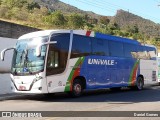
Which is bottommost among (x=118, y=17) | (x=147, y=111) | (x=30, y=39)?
(x=147, y=111)

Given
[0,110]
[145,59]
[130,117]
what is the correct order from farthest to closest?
[145,59]
[0,110]
[130,117]

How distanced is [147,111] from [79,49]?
654 centimetres

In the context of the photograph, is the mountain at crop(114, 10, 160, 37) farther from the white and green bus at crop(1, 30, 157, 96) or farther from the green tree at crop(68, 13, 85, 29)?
the white and green bus at crop(1, 30, 157, 96)

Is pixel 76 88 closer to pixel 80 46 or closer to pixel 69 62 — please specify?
pixel 69 62

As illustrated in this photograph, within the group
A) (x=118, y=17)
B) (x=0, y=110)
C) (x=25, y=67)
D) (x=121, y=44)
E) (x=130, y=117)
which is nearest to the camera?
(x=130, y=117)

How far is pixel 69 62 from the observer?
1830cm

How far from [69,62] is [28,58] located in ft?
7.01

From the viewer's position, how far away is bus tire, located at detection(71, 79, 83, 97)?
61.2 ft

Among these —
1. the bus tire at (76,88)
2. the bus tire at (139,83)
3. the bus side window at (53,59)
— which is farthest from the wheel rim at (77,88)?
the bus tire at (139,83)

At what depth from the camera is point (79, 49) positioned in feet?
62.7

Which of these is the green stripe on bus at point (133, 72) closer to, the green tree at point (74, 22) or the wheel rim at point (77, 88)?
the wheel rim at point (77, 88)

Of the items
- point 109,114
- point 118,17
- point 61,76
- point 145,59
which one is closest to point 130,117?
point 109,114

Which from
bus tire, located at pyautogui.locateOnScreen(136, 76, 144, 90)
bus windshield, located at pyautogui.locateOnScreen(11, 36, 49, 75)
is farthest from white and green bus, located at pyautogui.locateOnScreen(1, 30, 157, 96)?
bus tire, located at pyautogui.locateOnScreen(136, 76, 144, 90)

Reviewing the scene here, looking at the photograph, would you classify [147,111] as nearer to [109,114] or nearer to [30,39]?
[109,114]
